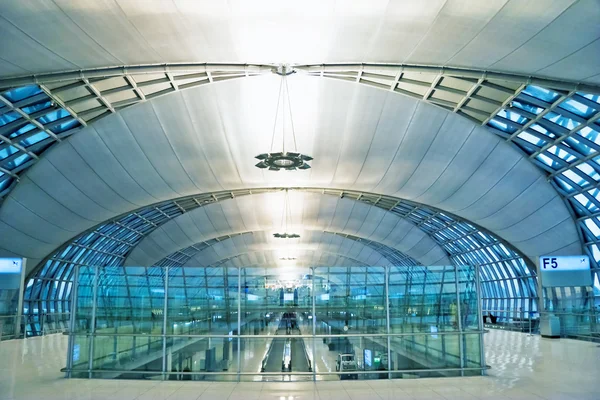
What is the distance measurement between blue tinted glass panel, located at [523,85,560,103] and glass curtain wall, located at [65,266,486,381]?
42.2 ft

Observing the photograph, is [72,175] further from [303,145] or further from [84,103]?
[303,145]

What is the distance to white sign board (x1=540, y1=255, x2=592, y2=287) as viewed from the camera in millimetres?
24250

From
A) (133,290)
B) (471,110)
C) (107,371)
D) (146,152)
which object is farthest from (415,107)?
(107,371)

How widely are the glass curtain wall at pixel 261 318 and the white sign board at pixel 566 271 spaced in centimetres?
1255

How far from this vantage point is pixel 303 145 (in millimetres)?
31812

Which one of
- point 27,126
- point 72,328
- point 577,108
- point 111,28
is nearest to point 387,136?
point 577,108

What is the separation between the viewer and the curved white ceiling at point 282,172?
27.5m

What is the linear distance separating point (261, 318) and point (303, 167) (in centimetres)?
1043

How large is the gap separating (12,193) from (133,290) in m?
23.7

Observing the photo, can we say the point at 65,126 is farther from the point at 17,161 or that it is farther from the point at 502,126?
the point at 502,126

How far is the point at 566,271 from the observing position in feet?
80.1

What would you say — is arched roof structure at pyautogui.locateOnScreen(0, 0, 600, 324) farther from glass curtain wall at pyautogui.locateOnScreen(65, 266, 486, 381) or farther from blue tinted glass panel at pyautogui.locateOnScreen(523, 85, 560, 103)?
glass curtain wall at pyautogui.locateOnScreen(65, 266, 486, 381)

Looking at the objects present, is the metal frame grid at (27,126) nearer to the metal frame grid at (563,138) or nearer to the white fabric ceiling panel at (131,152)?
the white fabric ceiling panel at (131,152)

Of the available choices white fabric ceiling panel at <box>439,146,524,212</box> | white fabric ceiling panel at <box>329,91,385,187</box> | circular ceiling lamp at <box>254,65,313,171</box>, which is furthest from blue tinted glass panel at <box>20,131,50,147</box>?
white fabric ceiling panel at <box>439,146,524,212</box>
